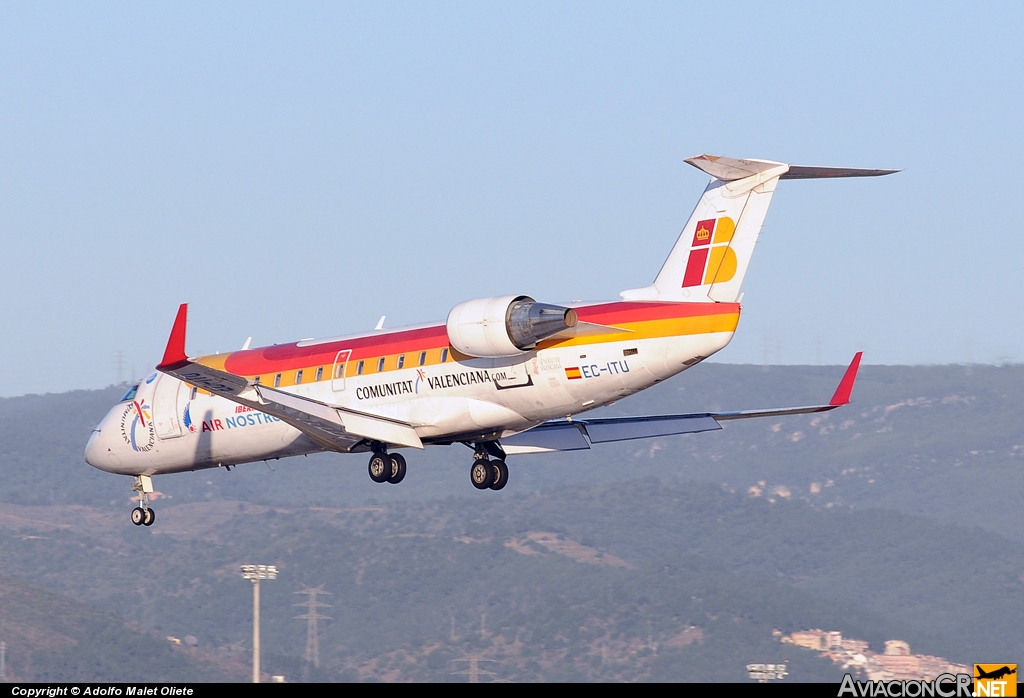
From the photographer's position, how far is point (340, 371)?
37.5 m

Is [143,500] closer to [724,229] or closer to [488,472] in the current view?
[488,472]

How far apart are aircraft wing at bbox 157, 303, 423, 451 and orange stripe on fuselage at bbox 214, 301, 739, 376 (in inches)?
64.7

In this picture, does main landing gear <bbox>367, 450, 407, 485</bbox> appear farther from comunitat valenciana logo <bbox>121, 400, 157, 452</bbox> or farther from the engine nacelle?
comunitat valenciana logo <bbox>121, 400, 157, 452</bbox>

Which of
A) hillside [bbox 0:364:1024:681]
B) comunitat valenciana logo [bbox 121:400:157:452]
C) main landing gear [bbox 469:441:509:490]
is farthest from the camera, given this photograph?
hillside [bbox 0:364:1024:681]

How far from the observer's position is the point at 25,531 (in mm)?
134500

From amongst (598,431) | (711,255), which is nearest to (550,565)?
(598,431)

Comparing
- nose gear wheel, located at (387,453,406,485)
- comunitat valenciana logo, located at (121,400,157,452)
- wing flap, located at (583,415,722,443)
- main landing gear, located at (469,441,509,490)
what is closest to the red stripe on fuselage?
wing flap, located at (583,415,722,443)

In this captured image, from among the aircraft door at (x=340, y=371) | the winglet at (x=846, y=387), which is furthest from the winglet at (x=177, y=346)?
the winglet at (x=846, y=387)

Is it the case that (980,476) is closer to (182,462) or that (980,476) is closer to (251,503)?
(251,503)

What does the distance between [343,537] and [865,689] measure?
109778 mm

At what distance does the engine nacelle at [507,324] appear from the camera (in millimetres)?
32875

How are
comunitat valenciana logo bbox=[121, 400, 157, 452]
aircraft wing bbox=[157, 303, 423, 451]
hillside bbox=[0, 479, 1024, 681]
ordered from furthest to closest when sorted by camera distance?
hillside bbox=[0, 479, 1024, 681]
comunitat valenciana logo bbox=[121, 400, 157, 452]
aircraft wing bbox=[157, 303, 423, 451]

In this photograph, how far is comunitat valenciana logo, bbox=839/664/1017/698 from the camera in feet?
89.2

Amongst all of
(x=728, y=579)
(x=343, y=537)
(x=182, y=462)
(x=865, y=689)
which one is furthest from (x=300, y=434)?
(x=343, y=537)
